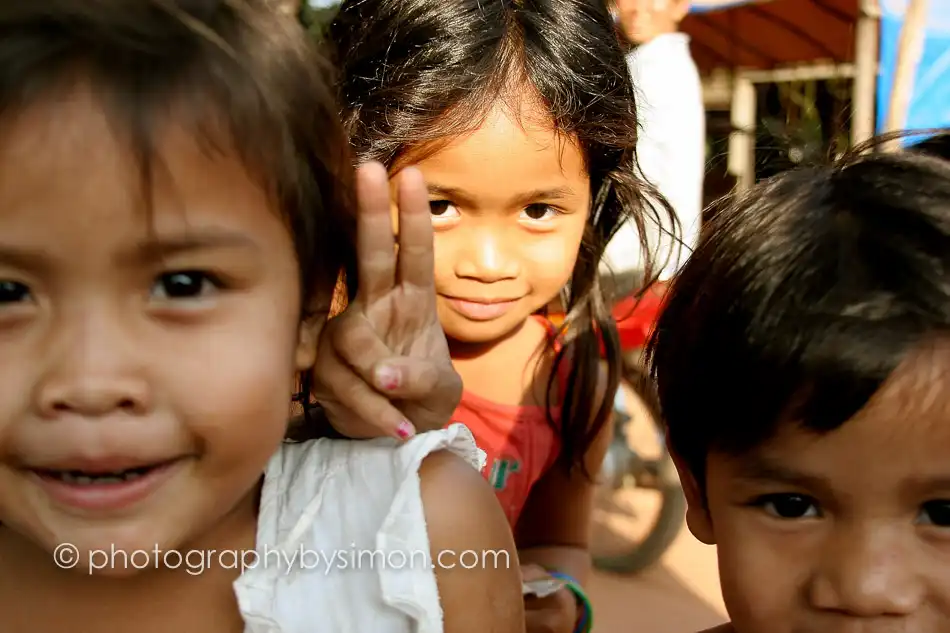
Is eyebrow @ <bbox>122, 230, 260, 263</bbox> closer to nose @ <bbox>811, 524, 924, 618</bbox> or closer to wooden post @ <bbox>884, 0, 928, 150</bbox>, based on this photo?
nose @ <bbox>811, 524, 924, 618</bbox>

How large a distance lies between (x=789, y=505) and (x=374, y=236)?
0.57 m

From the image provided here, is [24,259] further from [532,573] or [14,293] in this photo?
[532,573]

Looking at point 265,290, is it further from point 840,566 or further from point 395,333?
point 840,566

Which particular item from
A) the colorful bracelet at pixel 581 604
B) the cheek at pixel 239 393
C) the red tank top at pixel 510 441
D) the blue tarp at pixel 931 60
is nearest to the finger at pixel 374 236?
the cheek at pixel 239 393

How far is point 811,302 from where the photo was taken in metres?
0.98

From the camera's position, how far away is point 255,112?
87cm

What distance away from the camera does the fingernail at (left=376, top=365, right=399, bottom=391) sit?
97cm

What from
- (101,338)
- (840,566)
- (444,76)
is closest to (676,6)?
(444,76)

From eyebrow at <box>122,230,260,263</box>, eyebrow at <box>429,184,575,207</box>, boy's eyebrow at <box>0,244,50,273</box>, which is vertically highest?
eyebrow at <box>429,184,575,207</box>

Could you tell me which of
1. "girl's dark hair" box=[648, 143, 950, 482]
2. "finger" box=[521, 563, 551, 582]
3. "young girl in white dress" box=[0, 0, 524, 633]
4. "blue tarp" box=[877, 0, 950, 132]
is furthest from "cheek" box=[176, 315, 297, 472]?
"blue tarp" box=[877, 0, 950, 132]

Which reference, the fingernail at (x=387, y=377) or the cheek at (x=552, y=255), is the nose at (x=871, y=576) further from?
the cheek at (x=552, y=255)

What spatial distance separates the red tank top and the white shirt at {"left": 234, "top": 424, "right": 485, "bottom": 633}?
0.65 meters

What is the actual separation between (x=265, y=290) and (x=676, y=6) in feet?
7.96

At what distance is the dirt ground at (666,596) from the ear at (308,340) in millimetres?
1803
